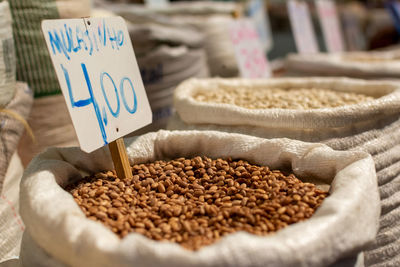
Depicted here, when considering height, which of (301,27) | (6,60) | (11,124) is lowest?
(301,27)

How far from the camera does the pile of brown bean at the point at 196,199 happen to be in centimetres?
67

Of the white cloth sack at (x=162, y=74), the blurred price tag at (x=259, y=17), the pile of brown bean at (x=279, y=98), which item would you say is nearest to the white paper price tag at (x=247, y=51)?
the white cloth sack at (x=162, y=74)

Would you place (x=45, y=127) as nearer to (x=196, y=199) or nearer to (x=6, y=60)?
(x=6, y=60)

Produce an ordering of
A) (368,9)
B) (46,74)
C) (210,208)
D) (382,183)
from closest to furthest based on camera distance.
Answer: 1. (210,208)
2. (382,183)
3. (46,74)
4. (368,9)

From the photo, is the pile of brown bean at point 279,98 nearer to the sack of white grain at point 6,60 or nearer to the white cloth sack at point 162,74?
the white cloth sack at point 162,74

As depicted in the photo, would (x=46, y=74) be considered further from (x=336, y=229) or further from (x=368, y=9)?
(x=368, y=9)

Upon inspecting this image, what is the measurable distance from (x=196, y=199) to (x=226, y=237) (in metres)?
0.24

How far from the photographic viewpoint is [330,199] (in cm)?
65

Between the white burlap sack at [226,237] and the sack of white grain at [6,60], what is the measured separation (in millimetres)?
211

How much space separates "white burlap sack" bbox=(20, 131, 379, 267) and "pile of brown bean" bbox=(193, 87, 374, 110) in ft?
0.82

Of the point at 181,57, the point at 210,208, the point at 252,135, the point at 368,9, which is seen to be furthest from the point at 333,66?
the point at 368,9

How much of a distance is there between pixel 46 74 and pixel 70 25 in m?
0.52

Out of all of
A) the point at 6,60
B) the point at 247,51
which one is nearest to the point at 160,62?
the point at 247,51

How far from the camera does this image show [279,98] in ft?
3.98
